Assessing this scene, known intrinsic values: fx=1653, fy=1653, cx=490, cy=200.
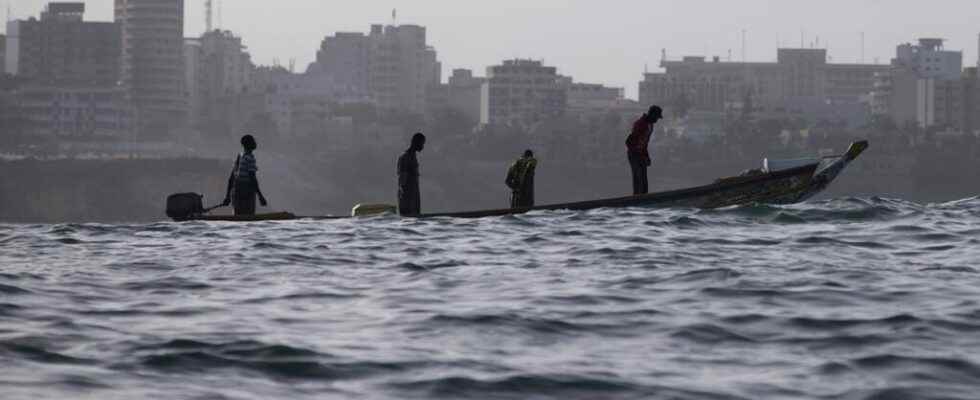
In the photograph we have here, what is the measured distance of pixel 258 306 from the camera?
12523 millimetres

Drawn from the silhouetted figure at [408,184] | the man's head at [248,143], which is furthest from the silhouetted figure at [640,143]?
the man's head at [248,143]

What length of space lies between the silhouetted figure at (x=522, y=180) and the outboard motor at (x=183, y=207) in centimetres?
437

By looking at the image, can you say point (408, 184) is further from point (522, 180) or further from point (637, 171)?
point (637, 171)

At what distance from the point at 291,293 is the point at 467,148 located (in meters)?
180

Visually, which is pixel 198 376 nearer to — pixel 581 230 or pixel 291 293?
pixel 291 293

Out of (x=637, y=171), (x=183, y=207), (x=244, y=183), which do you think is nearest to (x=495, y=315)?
(x=244, y=183)

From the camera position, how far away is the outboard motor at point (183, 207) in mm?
22750

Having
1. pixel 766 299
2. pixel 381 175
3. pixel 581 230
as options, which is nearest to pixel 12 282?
pixel 766 299

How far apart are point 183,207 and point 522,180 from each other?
472cm

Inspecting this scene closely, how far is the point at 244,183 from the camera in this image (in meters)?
22.5

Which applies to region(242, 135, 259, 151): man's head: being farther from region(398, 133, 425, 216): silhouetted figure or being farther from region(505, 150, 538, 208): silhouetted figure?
region(505, 150, 538, 208): silhouetted figure

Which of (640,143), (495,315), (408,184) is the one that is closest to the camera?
(495,315)

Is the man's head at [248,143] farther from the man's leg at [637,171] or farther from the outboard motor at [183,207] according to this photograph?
the man's leg at [637,171]

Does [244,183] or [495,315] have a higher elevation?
[244,183]
